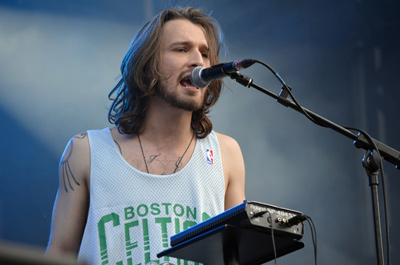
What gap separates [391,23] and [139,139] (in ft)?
8.37

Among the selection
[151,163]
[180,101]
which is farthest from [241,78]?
[151,163]

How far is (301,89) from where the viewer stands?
4.27 meters

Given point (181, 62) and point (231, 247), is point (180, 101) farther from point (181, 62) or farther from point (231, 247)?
point (231, 247)

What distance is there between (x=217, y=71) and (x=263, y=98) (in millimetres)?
2200

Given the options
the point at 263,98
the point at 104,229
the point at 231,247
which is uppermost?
the point at 263,98

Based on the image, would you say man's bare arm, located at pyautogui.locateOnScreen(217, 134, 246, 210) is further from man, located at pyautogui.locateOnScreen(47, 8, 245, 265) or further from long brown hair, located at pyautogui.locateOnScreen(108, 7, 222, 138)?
long brown hair, located at pyautogui.locateOnScreen(108, 7, 222, 138)

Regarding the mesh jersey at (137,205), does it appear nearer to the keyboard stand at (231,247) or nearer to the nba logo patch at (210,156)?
the nba logo patch at (210,156)

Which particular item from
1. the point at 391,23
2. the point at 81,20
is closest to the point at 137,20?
the point at 81,20

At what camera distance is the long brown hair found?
285 centimetres

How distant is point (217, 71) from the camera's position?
6.79ft

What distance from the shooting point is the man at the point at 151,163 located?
8.19 ft

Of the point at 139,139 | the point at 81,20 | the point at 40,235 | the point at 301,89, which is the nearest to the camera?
the point at 139,139

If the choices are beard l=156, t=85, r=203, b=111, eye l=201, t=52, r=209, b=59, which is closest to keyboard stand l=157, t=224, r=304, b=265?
beard l=156, t=85, r=203, b=111

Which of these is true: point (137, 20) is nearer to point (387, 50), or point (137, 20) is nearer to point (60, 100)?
point (60, 100)
